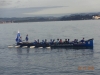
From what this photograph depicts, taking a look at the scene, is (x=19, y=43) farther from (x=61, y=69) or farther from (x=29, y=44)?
(x=61, y=69)

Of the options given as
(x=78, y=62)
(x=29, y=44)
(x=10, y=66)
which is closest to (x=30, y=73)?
(x=10, y=66)

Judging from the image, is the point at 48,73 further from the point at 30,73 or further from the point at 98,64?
the point at 98,64

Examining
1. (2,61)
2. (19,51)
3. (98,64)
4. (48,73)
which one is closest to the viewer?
(48,73)

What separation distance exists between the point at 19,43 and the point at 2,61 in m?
14.8

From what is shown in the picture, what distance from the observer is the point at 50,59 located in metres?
38.8

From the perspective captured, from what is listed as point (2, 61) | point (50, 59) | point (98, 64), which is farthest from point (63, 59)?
point (2, 61)

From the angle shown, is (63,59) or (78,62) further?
(63,59)

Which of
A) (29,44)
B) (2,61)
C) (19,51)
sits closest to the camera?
(2,61)

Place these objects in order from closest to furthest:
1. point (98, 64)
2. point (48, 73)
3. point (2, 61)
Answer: point (48, 73), point (98, 64), point (2, 61)

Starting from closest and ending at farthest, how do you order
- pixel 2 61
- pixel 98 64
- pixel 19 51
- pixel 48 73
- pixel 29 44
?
pixel 48 73 < pixel 98 64 < pixel 2 61 < pixel 19 51 < pixel 29 44

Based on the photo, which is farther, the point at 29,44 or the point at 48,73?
the point at 29,44

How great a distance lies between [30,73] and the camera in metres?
30.5

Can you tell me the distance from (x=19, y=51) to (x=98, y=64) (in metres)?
18.3

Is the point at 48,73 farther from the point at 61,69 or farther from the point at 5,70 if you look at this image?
the point at 5,70
